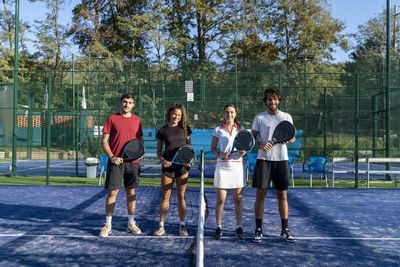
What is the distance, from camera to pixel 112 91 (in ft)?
49.4

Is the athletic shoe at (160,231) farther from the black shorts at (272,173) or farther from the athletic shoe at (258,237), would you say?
the black shorts at (272,173)

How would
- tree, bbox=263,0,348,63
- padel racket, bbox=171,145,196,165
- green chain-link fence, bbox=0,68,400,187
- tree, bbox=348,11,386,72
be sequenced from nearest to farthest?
padel racket, bbox=171,145,196,165 → green chain-link fence, bbox=0,68,400,187 → tree, bbox=263,0,348,63 → tree, bbox=348,11,386,72

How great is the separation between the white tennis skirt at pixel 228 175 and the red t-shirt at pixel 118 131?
1.17 meters

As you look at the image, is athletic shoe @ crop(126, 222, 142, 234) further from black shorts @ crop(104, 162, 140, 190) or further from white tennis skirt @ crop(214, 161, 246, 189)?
white tennis skirt @ crop(214, 161, 246, 189)

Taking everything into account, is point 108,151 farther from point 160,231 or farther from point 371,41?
point 371,41

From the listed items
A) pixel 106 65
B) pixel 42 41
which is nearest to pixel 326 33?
pixel 106 65

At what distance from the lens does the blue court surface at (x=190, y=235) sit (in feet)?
12.6

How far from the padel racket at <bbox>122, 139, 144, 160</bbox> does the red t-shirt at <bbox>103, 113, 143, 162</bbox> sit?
0.11 meters

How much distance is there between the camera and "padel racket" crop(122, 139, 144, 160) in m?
4.53

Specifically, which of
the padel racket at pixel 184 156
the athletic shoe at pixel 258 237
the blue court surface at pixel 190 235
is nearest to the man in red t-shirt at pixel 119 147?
the blue court surface at pixel 190 235

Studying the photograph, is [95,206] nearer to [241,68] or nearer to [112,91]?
[112,91]

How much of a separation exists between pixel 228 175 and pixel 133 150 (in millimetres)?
1199

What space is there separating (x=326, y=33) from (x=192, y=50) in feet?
34.2

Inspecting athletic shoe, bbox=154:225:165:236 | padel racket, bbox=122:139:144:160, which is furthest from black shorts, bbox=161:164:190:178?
athletic shoe, bbox=154:225:165:236
